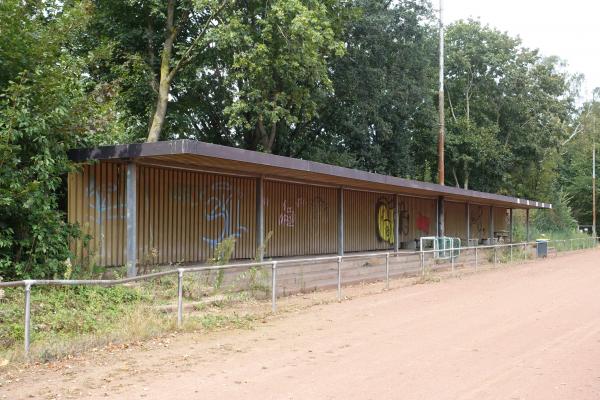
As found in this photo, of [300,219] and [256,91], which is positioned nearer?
[300,219]

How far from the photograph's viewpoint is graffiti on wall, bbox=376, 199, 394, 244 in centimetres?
2417

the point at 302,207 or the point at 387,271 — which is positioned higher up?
the point at 302,207

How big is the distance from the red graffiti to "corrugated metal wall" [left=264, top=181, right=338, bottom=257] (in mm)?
7128

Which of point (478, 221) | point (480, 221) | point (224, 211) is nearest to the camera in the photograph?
point (224, 211)

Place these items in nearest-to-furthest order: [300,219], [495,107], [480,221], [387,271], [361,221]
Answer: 1. [387,271]
2. [300,219]
3. [361,221]
4. [480,221]
5. [495,107]

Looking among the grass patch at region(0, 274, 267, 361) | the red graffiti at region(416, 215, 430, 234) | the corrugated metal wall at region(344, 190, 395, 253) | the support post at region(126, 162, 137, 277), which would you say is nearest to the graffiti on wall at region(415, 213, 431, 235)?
the red graffiti at region(416, 215, 430, 234)

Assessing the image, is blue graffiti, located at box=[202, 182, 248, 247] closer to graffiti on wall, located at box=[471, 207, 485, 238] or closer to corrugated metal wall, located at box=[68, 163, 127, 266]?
corrugated metal wall, located at box=[68, 163, 127, 266]

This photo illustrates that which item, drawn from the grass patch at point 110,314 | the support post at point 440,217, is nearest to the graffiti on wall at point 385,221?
the support post at point 440,217

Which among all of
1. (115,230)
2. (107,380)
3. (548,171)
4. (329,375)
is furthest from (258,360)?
(548,171)

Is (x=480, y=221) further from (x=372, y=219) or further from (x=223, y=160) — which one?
(x=223, y=160)

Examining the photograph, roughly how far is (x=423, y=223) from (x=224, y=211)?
13.7m

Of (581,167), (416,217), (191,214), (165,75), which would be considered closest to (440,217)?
(416,217)

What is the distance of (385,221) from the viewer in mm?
24688

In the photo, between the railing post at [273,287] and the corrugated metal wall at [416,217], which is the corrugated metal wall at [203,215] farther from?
the railing post at [273,287]
